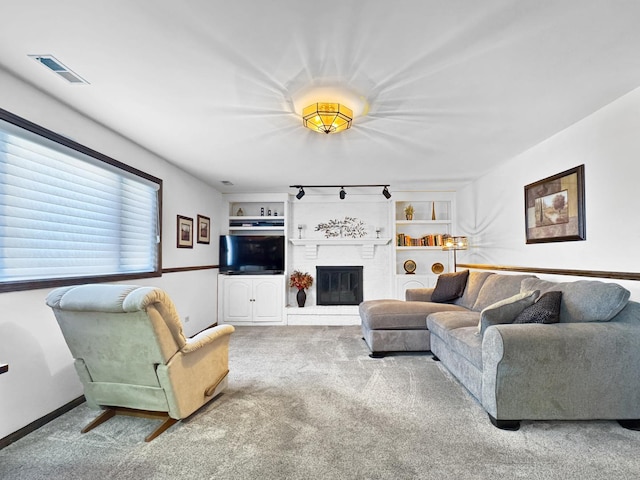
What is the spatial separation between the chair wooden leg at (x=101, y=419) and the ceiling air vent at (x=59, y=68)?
2294 mm

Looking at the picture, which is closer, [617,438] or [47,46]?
[47,46]

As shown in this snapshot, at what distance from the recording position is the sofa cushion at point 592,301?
227 centimetres

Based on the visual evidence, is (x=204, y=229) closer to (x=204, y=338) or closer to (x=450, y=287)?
(x=204, y=338)

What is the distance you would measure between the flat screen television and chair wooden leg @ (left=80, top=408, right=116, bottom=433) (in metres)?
3.59

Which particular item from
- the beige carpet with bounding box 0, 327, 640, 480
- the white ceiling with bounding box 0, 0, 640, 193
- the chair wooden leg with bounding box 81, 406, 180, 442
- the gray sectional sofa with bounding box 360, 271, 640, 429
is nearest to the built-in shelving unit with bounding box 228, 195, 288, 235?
the white ceiling with bounding box 0, 0, 640, 193

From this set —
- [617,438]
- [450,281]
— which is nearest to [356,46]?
[617,438]

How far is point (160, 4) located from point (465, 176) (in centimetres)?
457

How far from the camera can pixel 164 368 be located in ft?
6.89

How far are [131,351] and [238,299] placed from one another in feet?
12.4

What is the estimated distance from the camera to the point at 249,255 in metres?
5.99

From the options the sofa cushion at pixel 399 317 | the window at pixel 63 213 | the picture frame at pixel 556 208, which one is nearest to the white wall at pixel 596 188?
the picture frame at pixel 556 208

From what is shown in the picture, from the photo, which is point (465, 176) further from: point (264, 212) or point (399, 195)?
point (264, 212)

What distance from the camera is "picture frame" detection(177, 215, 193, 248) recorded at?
457 centimetres

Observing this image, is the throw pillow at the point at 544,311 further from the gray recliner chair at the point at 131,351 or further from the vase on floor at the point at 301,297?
the vase on floor at the point at 301,297
